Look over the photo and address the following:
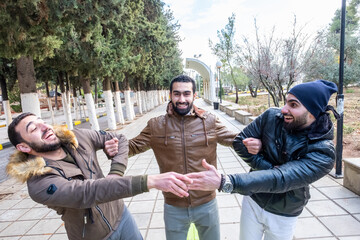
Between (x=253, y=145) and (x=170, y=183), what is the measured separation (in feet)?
2.64

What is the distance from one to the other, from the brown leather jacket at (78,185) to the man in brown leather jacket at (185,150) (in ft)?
1.32

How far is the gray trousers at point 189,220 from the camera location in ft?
6.51

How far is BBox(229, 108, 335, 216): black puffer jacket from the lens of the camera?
1.39 meters

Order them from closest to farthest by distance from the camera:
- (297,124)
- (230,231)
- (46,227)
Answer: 1. (297,124)
2. (230,231)
3. (46,227)

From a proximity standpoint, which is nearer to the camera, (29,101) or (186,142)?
(186,142)

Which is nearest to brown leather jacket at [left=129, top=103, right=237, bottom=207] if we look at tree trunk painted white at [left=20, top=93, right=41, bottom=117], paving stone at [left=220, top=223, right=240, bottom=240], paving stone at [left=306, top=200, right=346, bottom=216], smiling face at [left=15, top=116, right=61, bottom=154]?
smiling face at [left=15, top=116, right=61, bottom=154]

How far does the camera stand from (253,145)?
1.76 metres

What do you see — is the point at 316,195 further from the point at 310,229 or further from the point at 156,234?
the point at 156,234

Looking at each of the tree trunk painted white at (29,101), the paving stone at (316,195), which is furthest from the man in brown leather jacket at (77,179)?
the tree trunk painted white at (29,101)

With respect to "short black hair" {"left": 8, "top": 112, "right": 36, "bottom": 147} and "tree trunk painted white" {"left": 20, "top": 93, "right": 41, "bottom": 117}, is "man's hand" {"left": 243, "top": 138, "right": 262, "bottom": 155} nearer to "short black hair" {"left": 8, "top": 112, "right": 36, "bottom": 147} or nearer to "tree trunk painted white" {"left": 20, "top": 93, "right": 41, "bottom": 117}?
"short black hair" {"left": 8, "top": 112, "right": 36, "bottom": 147}

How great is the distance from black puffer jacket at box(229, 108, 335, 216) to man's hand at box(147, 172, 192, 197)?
1.08 ft

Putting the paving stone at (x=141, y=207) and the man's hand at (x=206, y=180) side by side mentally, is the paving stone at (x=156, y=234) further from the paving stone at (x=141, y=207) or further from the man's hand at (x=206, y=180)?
the man's hand at (x=206, y=180)

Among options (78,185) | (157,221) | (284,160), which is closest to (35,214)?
(157,221)

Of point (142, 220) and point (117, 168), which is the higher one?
point (117, 168)
